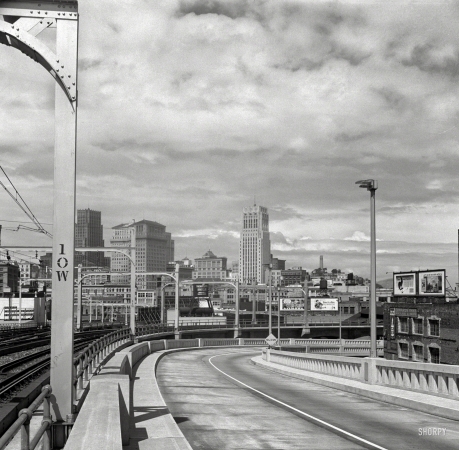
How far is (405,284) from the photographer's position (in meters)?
86.6

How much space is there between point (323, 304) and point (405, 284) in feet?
274

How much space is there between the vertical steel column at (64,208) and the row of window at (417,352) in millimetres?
61678

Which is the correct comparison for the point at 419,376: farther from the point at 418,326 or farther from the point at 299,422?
the point at 418,326

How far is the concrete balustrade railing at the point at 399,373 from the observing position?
1948 cm

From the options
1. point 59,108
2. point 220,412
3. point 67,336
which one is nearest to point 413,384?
point 220,412

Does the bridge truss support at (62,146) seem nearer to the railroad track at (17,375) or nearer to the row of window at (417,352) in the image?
the railroad track at (17,375)

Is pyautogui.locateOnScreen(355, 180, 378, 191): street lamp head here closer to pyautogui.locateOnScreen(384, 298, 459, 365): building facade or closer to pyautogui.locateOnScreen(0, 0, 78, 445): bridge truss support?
pyautogui.locateOnScreen(0, 0, 78, 445): bridge truss support

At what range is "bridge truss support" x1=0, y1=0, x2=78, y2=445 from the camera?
449 inches

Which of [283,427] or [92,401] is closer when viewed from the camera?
[92,401]

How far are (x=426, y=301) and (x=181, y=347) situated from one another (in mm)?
29653

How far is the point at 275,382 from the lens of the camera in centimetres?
3219

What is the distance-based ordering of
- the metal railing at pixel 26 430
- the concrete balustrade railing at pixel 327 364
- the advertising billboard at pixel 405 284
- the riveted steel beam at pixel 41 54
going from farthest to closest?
1. the advertising billboard at pixel 405 284
2. the concrete balustrade railing at pixel 327 364
3. the riveted steel beam at pixel 41 54
4. the metal railing at pixel 26 430

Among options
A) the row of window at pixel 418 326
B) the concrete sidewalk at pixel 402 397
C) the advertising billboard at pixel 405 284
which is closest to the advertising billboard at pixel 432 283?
the advertising billboard at pixel 405 284

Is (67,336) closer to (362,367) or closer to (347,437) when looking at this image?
(347,437)
